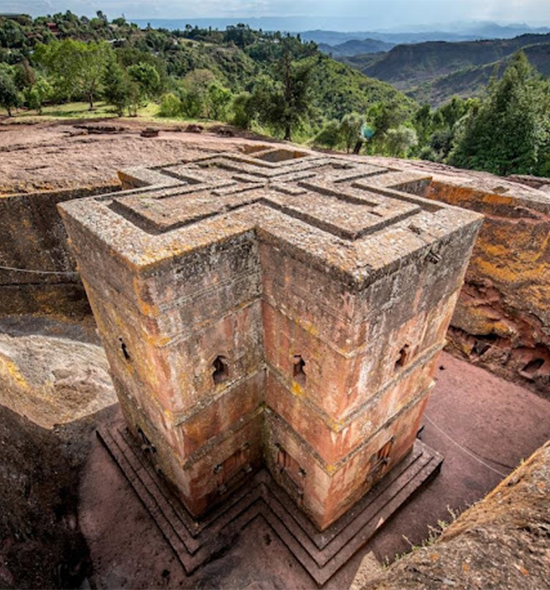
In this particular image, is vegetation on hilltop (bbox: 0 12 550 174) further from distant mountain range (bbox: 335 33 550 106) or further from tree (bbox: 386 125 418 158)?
distant mountain range (bbox: 335 33 550 106)

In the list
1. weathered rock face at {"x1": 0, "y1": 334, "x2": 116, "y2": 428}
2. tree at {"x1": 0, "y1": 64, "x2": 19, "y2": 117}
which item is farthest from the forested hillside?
weathered rock face at {"x1": 0, "y1": 334, "x2": 116, "y2": 428}

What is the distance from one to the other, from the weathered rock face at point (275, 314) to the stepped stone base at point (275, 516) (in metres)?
0.37

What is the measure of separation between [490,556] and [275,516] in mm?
6090

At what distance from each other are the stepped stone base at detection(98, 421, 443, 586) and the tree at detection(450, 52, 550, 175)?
23711 millimetres

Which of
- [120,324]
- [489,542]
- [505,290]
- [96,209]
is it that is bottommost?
[505,290]

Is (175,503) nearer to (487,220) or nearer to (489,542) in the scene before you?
(489,542)

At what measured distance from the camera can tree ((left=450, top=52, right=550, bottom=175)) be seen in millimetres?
24422

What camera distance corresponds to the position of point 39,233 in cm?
1316

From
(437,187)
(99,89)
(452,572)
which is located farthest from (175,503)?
(99,89)

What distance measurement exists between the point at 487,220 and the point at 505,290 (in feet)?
9.00

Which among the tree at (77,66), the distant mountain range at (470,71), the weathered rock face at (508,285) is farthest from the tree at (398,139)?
the distant mountain range at (470,71)

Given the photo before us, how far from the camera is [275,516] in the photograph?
9.48 m

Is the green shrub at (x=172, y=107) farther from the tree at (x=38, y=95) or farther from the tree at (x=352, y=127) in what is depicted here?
the tree at (x=352, y=127)

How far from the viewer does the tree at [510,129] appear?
2442 cm
